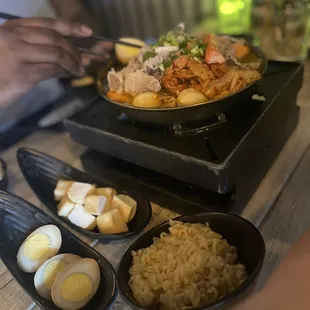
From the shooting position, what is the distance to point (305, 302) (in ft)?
2.27

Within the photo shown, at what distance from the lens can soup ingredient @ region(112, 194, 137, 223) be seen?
44.8 inches

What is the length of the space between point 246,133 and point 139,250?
1.43 ft

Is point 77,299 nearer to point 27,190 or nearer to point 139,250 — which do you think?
point 139,250

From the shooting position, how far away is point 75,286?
3.08 ft

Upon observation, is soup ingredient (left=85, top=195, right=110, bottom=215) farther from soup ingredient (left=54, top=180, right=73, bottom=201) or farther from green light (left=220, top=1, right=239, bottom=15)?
green light (left=220, top=1, right=239, bottom=15)

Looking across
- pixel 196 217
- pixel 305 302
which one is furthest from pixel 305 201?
pixel 305 302


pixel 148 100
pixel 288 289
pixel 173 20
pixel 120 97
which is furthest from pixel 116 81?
pixel 173 20

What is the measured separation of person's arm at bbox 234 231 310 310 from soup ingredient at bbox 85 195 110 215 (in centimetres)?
53

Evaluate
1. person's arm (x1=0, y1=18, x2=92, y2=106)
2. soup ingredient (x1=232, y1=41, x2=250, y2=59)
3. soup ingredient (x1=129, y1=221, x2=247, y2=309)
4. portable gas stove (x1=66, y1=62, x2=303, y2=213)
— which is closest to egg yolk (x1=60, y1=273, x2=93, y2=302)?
soup ingredient (x1=129, y1=221, x2=247, y2=309)

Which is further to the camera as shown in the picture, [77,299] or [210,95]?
[210,95]

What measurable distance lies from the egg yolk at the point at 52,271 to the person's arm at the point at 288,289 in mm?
485

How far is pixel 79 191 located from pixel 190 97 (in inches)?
17.2

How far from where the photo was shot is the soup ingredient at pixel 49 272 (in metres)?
0.99

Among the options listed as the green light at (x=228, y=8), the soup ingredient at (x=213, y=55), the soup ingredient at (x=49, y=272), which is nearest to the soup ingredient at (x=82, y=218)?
the soup ingredient at (x=49, y=272)
